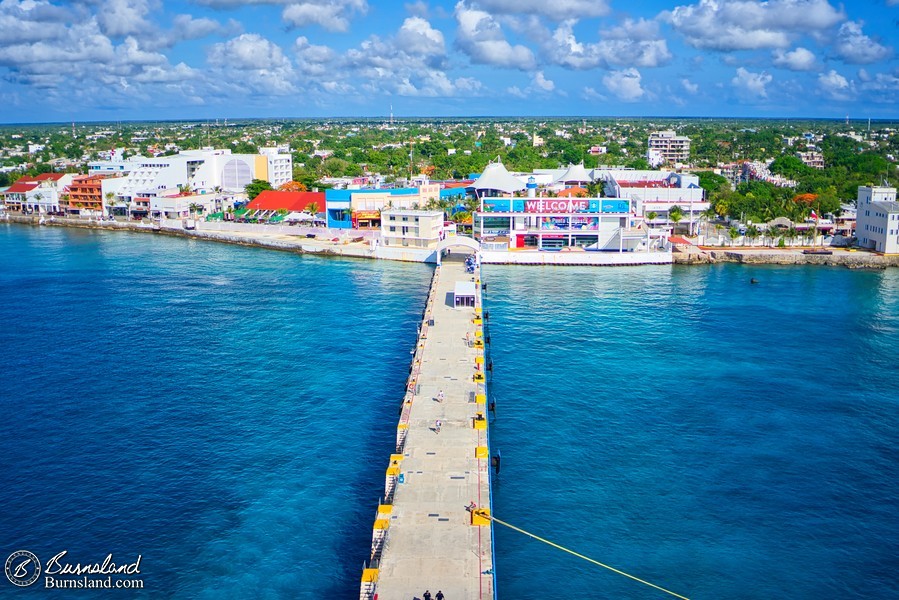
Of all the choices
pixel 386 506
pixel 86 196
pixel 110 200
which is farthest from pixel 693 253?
pixel 86 196

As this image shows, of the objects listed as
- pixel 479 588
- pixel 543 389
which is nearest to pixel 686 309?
pixel 543 389

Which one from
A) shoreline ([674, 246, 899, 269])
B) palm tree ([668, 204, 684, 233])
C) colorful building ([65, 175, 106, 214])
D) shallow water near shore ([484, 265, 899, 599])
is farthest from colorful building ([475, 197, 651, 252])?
colorful building ([65, 175, 106, 214])

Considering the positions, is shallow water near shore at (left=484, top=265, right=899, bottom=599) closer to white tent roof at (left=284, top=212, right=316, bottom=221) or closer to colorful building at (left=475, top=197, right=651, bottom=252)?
colorful building at (left=475, top=197, right=651, bottom=252)

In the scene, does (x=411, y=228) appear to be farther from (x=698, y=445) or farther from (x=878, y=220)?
(x=698, y=445)

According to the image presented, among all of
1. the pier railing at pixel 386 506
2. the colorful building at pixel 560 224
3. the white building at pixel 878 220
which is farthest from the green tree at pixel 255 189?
the white building at pixel 878 220

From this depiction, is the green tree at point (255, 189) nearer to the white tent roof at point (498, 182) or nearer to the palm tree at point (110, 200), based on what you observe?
the palm tree at point (110, 200)
